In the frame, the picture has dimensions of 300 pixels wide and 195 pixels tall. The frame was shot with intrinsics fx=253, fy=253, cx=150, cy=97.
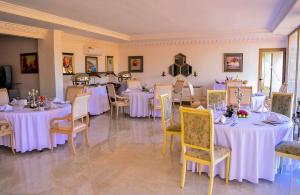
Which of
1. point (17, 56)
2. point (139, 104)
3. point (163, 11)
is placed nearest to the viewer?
point (163, 11)

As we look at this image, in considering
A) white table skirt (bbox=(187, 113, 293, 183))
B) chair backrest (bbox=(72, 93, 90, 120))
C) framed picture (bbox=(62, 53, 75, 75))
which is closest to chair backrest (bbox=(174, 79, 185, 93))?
framed picture (bbox=(62, 53, 75, 75))

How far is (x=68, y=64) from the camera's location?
8.55 metres

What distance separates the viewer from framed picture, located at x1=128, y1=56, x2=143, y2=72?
1143 centimetres

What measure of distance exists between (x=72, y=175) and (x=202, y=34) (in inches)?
304

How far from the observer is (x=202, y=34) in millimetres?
9828

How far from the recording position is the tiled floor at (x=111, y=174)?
11.0 ft

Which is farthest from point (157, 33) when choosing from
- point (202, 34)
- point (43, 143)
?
point (43, 143)

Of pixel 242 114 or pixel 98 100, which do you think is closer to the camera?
pixel 242 114

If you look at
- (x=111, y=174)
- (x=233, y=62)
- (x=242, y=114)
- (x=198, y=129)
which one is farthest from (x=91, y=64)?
(x=198, y=129)

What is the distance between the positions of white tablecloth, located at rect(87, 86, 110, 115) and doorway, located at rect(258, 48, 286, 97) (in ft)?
19.8

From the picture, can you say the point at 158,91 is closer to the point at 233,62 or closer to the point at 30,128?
the point at 30,128

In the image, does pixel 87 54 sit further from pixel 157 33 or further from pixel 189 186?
pixel 189 186

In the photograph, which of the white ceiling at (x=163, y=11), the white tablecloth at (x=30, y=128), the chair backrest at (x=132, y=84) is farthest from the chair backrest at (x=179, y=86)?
the white tablecloth at (x=30, y=128)

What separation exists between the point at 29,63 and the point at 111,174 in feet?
20.3
